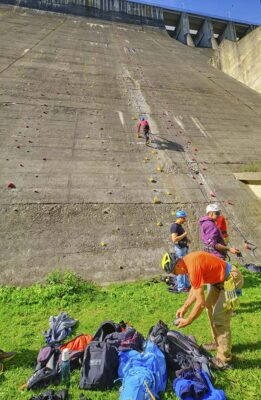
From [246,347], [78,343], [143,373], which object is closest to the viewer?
[143,373]

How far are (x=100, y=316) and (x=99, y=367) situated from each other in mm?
1894

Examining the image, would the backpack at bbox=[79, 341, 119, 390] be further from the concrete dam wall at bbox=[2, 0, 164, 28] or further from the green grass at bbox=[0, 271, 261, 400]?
the concrete dam wall at bbox=[2, 0, 164, 28]

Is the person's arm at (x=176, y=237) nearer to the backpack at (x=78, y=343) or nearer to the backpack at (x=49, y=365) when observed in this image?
the backpack at (x=78, y=343)

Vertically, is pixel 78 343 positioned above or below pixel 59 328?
above

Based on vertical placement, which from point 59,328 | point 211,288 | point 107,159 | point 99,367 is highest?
point 211,288

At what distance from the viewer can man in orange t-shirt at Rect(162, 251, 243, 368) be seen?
450 centimetres

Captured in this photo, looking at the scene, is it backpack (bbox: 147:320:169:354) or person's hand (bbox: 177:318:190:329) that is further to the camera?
backpack (bbox: 147:320:169:354)

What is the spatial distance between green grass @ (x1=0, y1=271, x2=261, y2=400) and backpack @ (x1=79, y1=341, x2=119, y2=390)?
119 mm

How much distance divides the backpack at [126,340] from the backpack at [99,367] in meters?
0.21

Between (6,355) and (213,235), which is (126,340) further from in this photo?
(213,235)

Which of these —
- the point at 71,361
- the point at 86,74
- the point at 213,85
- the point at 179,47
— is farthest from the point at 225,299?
the point at 179,47

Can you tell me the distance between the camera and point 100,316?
20.8 ft

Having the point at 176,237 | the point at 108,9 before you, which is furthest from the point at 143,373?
the point at 108,9

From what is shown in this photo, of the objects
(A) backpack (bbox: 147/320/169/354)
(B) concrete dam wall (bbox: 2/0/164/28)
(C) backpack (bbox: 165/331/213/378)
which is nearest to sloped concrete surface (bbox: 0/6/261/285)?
(A) backpack (bbox: 147/320/169/354)
